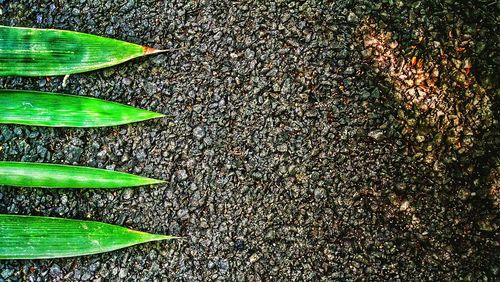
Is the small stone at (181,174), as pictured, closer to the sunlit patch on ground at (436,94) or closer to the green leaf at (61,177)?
the green leaf at (61,177)

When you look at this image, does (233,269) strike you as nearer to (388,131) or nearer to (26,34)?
(388,131)

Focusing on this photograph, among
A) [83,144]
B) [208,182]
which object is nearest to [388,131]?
[208,182]

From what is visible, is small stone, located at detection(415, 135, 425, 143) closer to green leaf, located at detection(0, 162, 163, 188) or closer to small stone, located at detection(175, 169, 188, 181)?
small stone, located at detection(175, 169, 188, 181)

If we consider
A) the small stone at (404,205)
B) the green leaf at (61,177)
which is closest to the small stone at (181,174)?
the green leaf at (61,177)

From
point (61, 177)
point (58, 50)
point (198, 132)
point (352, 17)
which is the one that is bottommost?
point (61, 177)

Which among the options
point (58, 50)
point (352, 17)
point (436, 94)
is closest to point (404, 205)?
point (436, 94)

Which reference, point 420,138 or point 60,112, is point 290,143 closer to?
point 420,138
